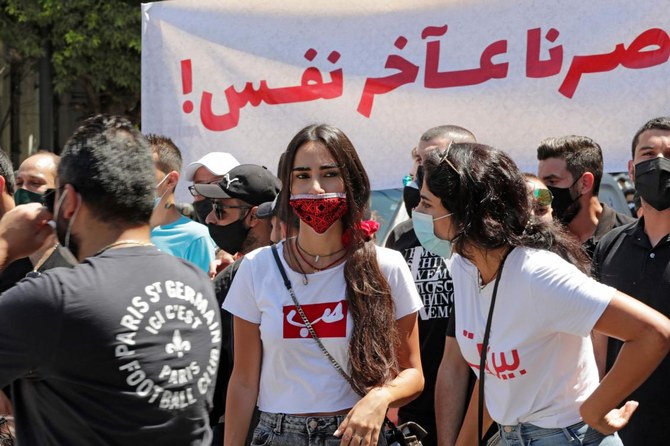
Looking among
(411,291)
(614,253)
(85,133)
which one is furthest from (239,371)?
(614,253)

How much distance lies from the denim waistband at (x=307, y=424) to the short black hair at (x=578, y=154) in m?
2.08

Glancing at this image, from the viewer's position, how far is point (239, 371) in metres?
3.30

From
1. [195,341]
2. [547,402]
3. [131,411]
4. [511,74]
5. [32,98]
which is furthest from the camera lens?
[32,98]

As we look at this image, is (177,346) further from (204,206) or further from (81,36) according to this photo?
(81,36)

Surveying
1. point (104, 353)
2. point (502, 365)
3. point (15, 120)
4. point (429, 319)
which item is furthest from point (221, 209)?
point (15, 120)

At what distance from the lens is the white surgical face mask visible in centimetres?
329

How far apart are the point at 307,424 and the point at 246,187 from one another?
1.49 m

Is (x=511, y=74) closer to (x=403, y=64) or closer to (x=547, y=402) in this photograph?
(x=403, y=64)

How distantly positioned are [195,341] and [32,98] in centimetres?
1696

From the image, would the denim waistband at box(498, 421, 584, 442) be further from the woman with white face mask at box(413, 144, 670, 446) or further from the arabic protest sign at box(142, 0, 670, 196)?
the arabic protest sign at box(142, 0, 670, 196)

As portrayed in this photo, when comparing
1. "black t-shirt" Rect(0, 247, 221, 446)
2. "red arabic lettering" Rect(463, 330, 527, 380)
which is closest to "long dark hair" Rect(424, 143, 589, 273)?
"red arabic lettering" Rect(463, 330, 527, 380)

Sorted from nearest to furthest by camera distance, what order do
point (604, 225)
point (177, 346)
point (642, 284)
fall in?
point (177, 346) < point (642, 284) < point (604, 225)

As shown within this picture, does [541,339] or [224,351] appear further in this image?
[224,351]

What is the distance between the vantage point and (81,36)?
1291 cm
